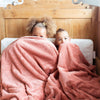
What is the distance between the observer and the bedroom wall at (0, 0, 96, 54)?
5.71 feet

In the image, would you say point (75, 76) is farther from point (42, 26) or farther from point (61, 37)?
point (42, 26)

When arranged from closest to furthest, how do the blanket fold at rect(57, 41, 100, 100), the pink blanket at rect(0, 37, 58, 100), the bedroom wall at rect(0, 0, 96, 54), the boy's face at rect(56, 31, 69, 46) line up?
the blanket fold at rect(57, 41, 100, 100), the pink blanket at rect(0, 37, 58, 100), the boy's face at rect(56, 31, 69, 46), the bedroom wall at rect(0, 0, 96, 54)

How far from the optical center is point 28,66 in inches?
50.4

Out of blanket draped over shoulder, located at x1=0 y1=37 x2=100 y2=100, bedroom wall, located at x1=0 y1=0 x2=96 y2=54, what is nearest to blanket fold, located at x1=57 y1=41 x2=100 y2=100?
blanket draped over shoulder, located at x1=0 y1=37 x2=100 y2=100

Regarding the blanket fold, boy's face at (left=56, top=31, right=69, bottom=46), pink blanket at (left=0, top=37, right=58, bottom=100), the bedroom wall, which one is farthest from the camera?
the bedroom wall

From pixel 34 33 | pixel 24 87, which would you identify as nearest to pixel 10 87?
pixel 24 87

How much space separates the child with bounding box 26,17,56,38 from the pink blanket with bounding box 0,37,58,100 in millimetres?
167

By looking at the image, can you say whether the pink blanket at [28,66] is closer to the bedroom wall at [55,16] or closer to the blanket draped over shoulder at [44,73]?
the blanket draped over shoulder at [44,73]

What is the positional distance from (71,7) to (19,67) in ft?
3.17

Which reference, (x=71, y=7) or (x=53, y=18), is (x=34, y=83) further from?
(x=71, y=7)

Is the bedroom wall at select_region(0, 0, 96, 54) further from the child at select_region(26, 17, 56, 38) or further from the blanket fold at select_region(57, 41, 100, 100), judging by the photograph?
the blanket fold at select_region(57, 41, 100, 100)

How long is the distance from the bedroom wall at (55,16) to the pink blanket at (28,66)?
416 millimetres

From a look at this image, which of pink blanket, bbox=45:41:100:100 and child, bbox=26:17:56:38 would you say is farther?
child, bbox=26:17:56:38

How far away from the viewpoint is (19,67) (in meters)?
1.28
